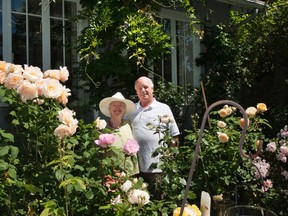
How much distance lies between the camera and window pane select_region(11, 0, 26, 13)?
6238 mm

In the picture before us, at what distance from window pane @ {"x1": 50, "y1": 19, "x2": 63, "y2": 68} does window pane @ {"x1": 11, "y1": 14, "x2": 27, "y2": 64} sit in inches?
18.0

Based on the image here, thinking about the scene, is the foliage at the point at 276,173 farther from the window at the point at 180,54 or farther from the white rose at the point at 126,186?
the window at the point at 180,54

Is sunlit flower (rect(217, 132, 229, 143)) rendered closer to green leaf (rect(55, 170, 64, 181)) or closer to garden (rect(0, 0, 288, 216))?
garden (rect(0, 0, 288, 216))

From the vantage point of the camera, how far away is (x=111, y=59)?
607 cm

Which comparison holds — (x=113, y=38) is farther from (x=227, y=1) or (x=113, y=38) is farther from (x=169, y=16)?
(x=227, y=1)

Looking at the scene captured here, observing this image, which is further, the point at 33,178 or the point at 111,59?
the point at 111,59

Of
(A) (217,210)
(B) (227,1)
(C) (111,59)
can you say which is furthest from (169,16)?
(A) (217,210)

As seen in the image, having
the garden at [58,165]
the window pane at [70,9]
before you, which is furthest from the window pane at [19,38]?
the garden at [58,165]

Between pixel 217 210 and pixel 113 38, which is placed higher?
pixel 113 38

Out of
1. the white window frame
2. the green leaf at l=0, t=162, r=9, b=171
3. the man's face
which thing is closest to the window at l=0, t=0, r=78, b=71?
the white window frame

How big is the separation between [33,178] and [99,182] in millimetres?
393

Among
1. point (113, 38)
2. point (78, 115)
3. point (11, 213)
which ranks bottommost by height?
point (11, 213)

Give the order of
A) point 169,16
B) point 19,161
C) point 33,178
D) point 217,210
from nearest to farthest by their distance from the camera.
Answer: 1. point 33,178
2. point 19,161
3. point 217,210
4. point 169,16

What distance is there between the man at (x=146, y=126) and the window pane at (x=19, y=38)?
107 inches
